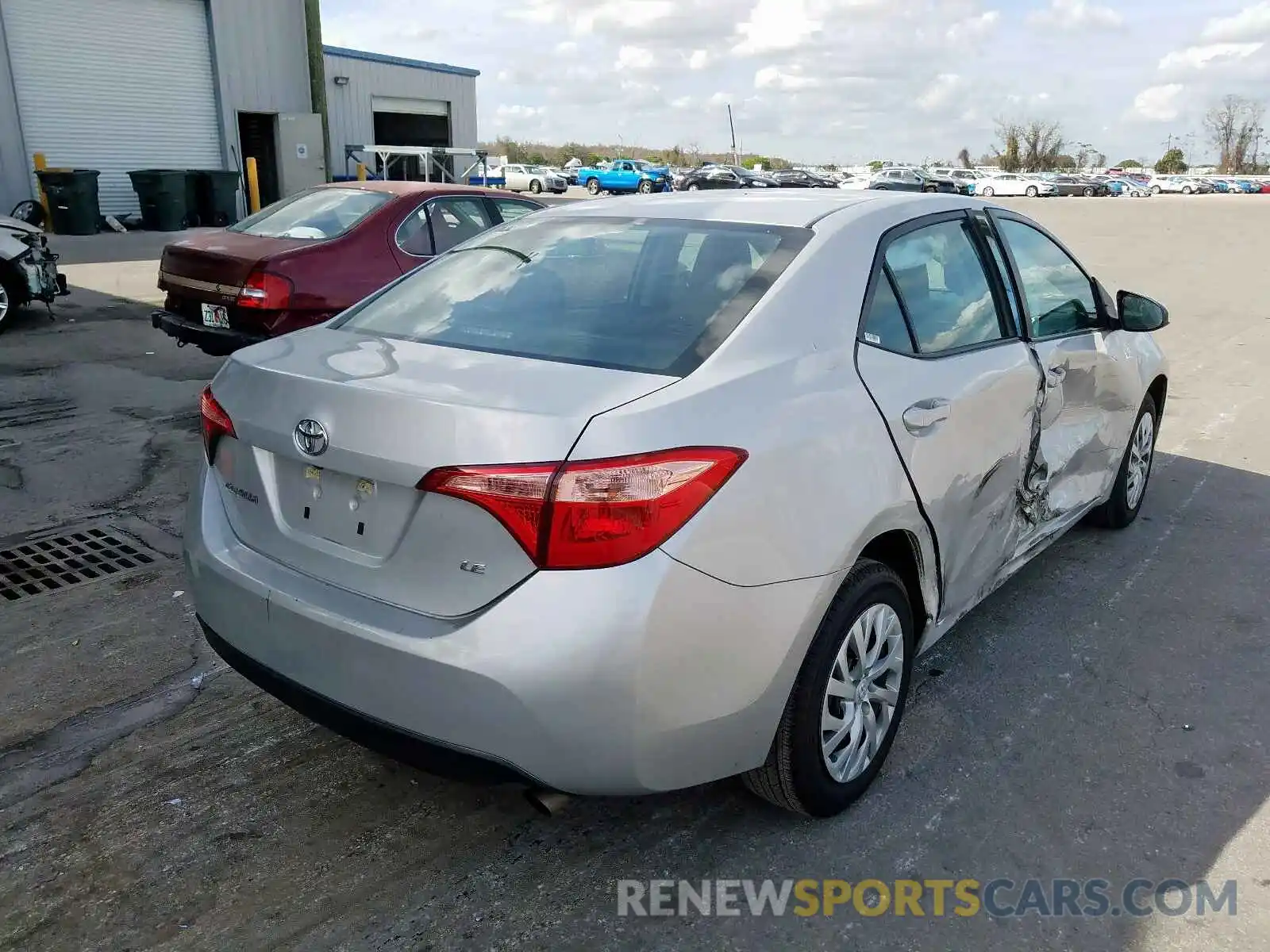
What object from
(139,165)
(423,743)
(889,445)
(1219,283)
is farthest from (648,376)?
(139,165)

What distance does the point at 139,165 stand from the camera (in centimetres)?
2331

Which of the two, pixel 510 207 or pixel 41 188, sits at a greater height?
pixel 510 207

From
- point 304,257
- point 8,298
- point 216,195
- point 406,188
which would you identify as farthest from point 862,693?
point 216,195

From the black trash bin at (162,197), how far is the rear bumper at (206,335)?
16.7 m

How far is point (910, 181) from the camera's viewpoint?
49.8m

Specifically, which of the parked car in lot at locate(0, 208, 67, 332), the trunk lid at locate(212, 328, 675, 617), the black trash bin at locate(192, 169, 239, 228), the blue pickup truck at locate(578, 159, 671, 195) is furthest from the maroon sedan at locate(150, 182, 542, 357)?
the blue pickup truck at locate(578, 159, 671, 195)

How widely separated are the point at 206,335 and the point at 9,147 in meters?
17.9

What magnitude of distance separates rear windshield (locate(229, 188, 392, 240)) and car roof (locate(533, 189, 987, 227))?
13.8 ft

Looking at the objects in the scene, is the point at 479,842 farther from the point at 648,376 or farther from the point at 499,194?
the point at 499,194

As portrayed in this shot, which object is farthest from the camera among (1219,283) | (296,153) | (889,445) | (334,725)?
(296,153)

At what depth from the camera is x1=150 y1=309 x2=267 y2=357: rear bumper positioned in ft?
22.2

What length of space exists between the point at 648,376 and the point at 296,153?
2504 centimetres

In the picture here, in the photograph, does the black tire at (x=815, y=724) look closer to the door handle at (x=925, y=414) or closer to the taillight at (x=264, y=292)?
the door handle at (x=925, y=414)

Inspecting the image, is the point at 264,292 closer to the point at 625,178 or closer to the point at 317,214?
the point at 317,214
